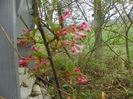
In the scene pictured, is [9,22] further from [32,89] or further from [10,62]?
[32,89]

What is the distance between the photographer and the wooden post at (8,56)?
2203mm

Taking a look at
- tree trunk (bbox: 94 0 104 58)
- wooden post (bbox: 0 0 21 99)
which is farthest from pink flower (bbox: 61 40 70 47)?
tree trunk (bbox: 94 0 104 58)

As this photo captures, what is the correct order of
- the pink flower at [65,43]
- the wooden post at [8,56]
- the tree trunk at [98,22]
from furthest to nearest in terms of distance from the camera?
the tree trunk at [98,22] → the wooden post at [8,56] → the pink flower at [65,43]

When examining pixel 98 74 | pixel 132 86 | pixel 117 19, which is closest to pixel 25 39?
pixel 132 86

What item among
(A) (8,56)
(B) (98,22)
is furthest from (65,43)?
(B) (98,22)

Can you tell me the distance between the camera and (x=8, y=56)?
2217 mm

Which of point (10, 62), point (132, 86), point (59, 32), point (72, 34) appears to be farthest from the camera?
point (132, 86)

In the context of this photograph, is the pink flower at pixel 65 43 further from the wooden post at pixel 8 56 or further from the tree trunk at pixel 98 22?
the tree trunk at pixel 98 22

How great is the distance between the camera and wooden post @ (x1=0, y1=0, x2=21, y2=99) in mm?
2203

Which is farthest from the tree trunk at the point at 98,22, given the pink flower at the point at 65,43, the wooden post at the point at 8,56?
the pink flower at the point at 65,43

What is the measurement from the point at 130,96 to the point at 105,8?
1.65 metres

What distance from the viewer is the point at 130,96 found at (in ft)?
15.2

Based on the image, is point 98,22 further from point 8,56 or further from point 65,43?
point 65,43

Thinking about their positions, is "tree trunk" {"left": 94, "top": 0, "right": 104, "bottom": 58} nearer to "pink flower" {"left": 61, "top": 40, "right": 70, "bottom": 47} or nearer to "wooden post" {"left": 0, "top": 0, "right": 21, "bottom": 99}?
"wooden post" {"left": 0, "top": 0, "right": 21, "bottom": 99}
